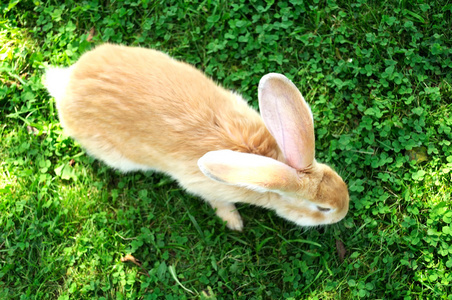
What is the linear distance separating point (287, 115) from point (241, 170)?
523 mm

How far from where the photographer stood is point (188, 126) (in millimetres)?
3434

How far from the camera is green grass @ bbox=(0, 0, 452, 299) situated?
3883 mm

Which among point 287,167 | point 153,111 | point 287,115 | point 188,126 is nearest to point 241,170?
point 287,167

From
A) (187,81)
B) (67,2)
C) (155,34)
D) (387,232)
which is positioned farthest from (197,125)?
(67,2)

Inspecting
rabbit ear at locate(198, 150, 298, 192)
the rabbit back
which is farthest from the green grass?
rabbit ear at locate(198, 150, 298, 192)

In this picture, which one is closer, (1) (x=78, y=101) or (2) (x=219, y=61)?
(1) (x=78, y=101)

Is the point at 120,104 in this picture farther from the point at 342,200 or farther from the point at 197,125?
the point at 342,200

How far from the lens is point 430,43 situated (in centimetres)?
417

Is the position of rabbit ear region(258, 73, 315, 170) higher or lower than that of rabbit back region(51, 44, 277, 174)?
higher

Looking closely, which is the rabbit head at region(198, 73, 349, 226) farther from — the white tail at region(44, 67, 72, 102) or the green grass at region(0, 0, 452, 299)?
the white tail at region(44, 67, 72, 102)

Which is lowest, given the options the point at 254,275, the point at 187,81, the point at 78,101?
the point at 254,275

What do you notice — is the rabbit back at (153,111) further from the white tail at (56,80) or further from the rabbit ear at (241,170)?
the rabbit ear at (241,170)

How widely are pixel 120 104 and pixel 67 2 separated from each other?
1.93 meters

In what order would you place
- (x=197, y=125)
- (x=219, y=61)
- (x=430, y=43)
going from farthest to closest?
1. (x=219, y=61)
2. (x=430, y=43)
3. (x=197, y=125)
